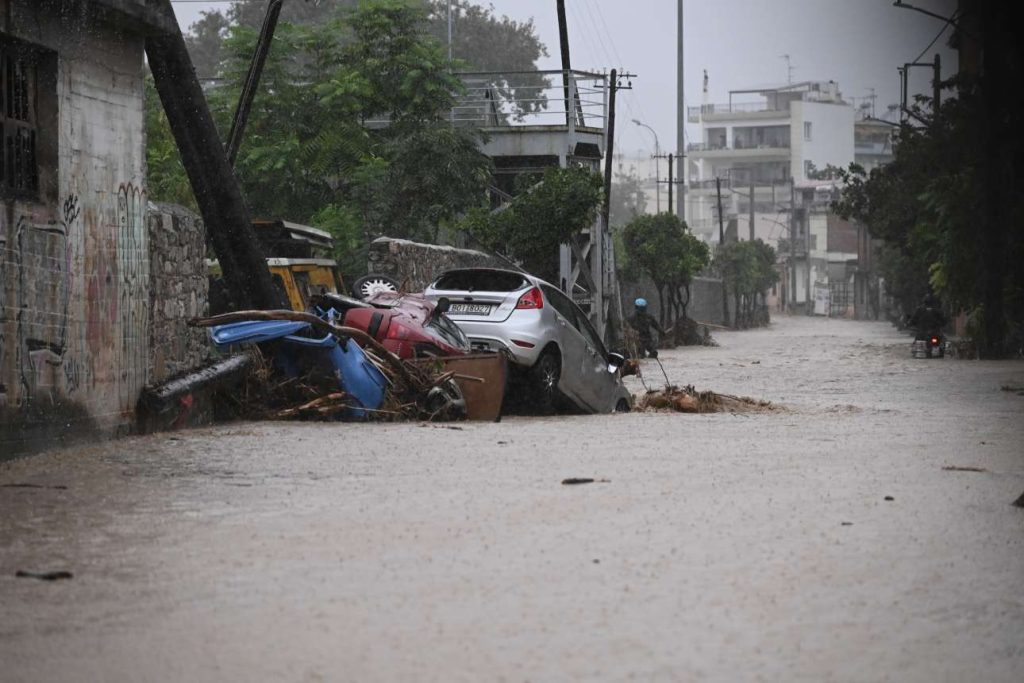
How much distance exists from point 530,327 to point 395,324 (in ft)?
5.32

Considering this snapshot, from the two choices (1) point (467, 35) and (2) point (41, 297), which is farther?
(1) point (467, 35)

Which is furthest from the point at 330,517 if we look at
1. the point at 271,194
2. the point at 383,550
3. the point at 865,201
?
the point at 865,201

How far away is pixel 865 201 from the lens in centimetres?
5369

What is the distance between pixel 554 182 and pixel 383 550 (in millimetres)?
27439

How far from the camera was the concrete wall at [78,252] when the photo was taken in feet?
35.8

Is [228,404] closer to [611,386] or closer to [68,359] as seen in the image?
[68,359]

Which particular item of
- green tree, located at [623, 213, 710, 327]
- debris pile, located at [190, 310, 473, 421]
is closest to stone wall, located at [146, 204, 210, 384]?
debris pile, located at [190, 310, 473, 421]

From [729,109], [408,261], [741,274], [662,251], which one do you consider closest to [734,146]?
[729,109]

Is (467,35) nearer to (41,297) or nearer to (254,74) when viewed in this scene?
(254,74)

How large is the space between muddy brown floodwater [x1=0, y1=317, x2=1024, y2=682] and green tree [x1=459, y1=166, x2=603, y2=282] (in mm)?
21562

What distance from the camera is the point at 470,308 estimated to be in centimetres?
1767

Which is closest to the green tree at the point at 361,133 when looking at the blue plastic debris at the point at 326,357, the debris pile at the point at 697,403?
the debris pile at the point at 697,403

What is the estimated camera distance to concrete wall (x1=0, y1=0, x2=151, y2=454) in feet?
35.8

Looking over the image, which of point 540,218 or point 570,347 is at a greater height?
point 540,218
